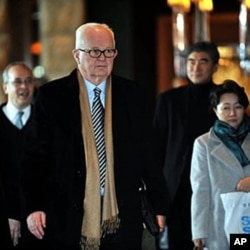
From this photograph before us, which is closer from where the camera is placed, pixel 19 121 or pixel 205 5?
pixel 19 121

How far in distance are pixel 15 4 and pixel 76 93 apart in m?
6.97

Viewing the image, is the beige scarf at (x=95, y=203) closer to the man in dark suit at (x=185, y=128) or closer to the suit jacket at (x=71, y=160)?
the suit jacket at (x=71, y=160)

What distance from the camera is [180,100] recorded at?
241 inches

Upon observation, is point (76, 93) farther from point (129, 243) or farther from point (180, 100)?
point (180, 100)

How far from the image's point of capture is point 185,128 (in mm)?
6020

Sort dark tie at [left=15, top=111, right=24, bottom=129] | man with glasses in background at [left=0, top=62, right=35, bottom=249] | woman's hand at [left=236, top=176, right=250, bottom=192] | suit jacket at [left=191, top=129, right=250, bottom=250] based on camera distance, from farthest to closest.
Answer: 1. dark tie at [left=15, top=111, right=24, bottom=129]
2. man with glasses in background at [left=0, top=62, right=35, bottom=249]
3. suit jacket at [left=191, top=129, right=250, bottom=250]
4. woman's hand at [left=236, top=176, right=250, bottom=192]

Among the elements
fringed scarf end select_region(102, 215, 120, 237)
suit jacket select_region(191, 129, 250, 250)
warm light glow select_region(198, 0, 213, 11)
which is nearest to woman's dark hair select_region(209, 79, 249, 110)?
suit jacket select_region(191, 129, 250, 250)

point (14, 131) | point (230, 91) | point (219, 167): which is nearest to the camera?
point (219, 167)

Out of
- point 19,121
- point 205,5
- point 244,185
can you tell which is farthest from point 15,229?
point 205,5

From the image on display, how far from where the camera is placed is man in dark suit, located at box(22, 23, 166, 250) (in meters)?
4.55

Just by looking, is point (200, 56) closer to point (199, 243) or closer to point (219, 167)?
point (219, 167)

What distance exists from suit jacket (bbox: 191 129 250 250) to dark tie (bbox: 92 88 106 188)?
754 millimetres

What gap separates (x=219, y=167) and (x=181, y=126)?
0.99 m

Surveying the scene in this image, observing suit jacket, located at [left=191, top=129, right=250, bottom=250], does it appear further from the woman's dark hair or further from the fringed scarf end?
the fringed scarf end
